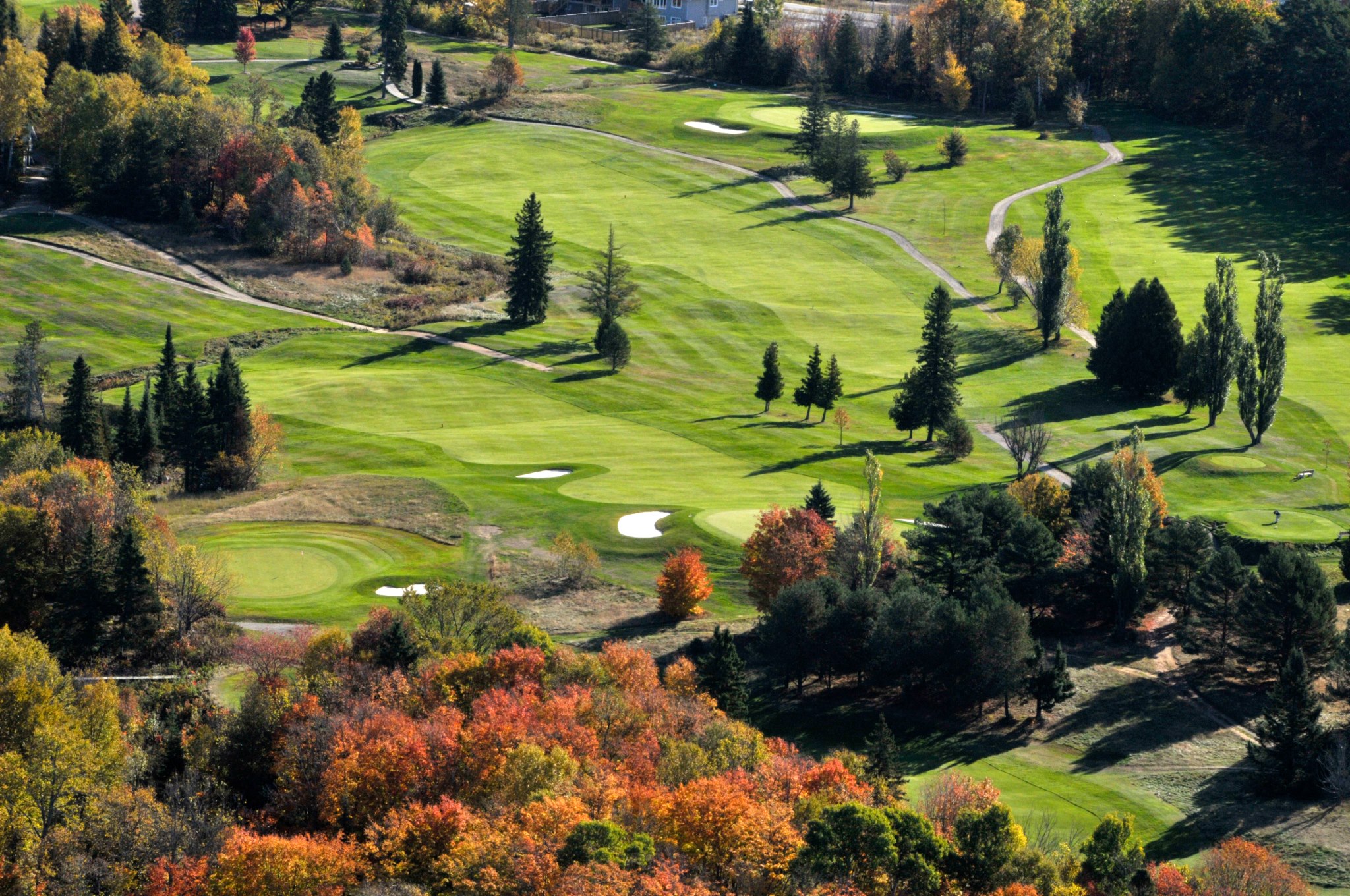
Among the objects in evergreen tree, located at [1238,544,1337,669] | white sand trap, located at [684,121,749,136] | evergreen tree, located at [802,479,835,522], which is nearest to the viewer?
evergreen tree, located at [1238,544,1337,669]

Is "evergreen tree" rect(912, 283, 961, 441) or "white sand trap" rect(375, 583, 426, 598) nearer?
"white sand trap" rect(375, 583, 426, 598)

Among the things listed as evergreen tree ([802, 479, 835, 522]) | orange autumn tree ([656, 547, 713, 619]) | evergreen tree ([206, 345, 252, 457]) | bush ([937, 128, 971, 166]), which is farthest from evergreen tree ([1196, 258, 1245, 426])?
evergreen tree ([206, 345, 252, 457])

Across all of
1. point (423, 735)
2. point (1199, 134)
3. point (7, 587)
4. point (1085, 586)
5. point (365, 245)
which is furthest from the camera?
point (1199, 134)

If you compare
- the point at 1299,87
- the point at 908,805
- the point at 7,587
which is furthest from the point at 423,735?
the point at 1299,87

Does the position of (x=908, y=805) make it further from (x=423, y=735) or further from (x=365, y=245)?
(x=365, y=245)

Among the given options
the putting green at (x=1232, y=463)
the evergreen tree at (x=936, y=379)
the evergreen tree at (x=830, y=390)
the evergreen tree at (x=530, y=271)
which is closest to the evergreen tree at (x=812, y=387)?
the evergreen tree at (x=830, y=390)

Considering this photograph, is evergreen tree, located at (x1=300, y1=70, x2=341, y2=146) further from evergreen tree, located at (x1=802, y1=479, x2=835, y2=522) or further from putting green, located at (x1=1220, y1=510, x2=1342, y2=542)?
putting green, located at (x1=1220, y1=510, x2=1342, y2=542)

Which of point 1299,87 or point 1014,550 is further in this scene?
point 1299,87
